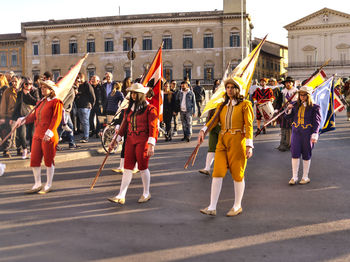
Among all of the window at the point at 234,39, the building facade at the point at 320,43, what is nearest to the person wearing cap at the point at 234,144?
the window at the point at 234,39

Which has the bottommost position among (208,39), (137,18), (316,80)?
(316,80)

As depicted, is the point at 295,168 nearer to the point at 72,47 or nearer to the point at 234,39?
the point at 234,39

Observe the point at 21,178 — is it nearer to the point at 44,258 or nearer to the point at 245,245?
the point at 44,258

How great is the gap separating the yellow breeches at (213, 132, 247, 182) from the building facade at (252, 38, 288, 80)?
68169mm

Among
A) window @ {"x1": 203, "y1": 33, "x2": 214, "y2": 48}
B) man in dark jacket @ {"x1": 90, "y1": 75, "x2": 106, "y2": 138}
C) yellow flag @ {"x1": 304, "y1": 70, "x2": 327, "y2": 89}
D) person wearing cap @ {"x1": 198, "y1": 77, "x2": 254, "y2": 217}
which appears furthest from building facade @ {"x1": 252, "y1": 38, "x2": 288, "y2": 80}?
person wearing cap @ {"x1": 198, "y1": 77, "x2": 254, "y2": 217}

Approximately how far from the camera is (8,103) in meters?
11.7

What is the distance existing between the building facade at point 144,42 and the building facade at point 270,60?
12170 millimetres

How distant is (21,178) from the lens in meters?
9.16

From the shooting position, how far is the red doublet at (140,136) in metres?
6.98

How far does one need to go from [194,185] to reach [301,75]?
239 ft

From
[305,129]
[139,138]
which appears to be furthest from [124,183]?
[305,129]

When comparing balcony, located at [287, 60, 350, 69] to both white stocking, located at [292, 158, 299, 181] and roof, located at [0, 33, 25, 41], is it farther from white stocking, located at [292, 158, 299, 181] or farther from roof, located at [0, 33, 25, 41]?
white stocking, located at [292, 158, 299, 181]

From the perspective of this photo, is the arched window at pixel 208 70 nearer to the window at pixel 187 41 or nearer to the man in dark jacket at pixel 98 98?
the window at pixel 187 41

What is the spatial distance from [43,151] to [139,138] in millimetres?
1826
